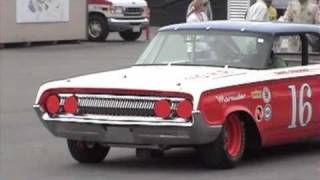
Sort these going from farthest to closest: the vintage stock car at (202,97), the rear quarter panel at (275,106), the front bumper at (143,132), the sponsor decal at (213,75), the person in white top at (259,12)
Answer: the person in white top at (259,12) < the sponsor decal at (213,75) < the rear quarter panel at (275,106) < the vintage stock car at (202,97) < the front bumper at (143,132)

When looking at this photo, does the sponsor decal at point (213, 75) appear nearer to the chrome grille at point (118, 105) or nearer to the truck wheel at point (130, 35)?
the chrome grille at point (118, 105)

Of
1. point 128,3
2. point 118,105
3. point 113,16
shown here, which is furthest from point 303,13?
point 128,3

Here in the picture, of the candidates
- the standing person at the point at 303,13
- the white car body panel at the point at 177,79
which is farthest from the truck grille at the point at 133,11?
the white car body panel at the point at 177,79

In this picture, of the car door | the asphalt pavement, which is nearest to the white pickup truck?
the asphalt pavement

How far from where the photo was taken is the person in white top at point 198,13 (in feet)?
55.3

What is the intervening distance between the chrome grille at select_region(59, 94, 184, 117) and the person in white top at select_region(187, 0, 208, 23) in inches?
289

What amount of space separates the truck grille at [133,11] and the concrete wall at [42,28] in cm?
145

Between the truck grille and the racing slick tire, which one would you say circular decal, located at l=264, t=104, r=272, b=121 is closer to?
the racing slick tire

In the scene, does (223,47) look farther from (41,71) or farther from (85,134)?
(41,71)

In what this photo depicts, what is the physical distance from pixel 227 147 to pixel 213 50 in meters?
1.32

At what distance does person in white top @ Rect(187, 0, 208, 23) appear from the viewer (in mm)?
16867

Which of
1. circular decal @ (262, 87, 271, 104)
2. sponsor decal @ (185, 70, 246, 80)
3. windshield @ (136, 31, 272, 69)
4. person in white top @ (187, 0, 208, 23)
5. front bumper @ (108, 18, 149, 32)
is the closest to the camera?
sponsor decal @ (185, 70, 246, 80)

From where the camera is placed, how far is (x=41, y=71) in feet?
70.6

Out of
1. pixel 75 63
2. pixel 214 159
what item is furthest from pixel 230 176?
pixel 75 63
